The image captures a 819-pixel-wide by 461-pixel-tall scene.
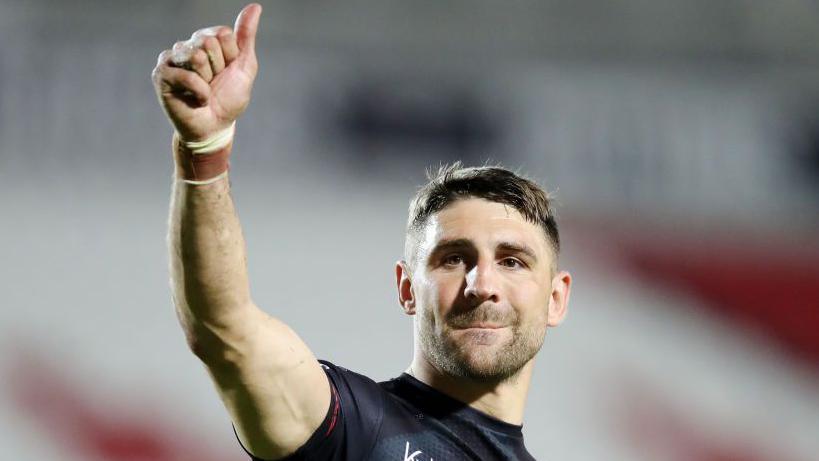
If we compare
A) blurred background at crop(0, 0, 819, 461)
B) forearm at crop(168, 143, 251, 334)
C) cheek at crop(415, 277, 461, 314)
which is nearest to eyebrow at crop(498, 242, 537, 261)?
cheek at crop(415, 277, 461, 314)

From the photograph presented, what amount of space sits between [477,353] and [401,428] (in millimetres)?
255

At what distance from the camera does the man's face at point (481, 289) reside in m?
2.47

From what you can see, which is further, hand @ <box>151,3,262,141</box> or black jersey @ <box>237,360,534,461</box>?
black jersey @ <box>237,360,534,461</box>

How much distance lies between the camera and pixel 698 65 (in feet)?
19.5

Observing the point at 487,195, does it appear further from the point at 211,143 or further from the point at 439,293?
the point at 211,143

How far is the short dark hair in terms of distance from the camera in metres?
2.69

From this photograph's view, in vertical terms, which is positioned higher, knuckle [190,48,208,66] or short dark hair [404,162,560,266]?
short dark hair [404,162,560,266]

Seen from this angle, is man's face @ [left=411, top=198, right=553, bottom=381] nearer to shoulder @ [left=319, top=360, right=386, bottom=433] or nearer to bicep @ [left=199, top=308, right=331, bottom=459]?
shoulder @ [left=319, top=360, right=386, bottom=433]

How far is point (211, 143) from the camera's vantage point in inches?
75.5

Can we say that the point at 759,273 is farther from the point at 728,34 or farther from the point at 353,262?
the point at 353,262

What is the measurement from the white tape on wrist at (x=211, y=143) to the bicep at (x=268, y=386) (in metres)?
0.29

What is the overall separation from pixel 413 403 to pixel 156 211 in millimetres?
3141

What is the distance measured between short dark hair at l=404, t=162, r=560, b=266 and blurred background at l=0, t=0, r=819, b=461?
8.22 ft

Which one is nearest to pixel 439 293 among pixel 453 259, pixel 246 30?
pixel 453 259
